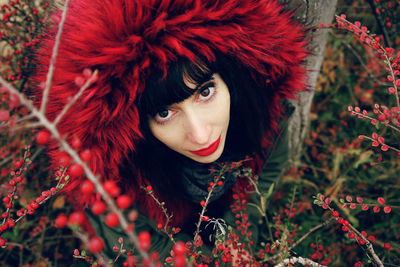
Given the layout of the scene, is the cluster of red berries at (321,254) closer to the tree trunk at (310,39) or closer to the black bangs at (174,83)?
the tree trunk at (310,39)

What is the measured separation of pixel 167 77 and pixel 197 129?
0.78 feet

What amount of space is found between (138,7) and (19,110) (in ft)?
5.46

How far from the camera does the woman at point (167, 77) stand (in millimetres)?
867

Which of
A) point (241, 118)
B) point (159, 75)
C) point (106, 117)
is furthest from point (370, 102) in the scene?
point (106, 117)

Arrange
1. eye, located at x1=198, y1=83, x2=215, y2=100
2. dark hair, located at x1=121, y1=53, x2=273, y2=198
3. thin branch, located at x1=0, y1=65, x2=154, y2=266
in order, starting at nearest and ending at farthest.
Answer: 1. thin branch, located at x1=0, y1=65, x2=154, y2=266
2. dark hair, located at x1=121, y1=53, x2=273, y2=198
3. eye, located at x1=198, y1=83, x2=215, y2=100

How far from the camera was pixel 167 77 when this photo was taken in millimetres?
943

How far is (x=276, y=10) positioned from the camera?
3.56 ft

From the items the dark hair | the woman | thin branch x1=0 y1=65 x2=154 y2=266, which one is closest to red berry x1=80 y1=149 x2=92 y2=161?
thin branch x1=0 y1=65 x2=154 y2=266

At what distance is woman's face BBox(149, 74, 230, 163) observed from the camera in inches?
40.7

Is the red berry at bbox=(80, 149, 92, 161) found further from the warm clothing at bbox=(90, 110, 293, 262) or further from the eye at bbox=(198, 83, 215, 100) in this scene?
the warm clothing at bbox=(90, 110, 293, 262)

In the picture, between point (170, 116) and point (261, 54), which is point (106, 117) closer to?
point (170, 116)

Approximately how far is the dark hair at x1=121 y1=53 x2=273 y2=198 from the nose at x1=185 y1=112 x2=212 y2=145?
9 cm

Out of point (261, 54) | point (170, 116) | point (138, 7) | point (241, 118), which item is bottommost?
point (241, 118)

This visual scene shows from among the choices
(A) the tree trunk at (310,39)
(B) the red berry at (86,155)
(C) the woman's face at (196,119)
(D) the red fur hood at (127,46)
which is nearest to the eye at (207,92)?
(C) the woman's face at (196,119)
